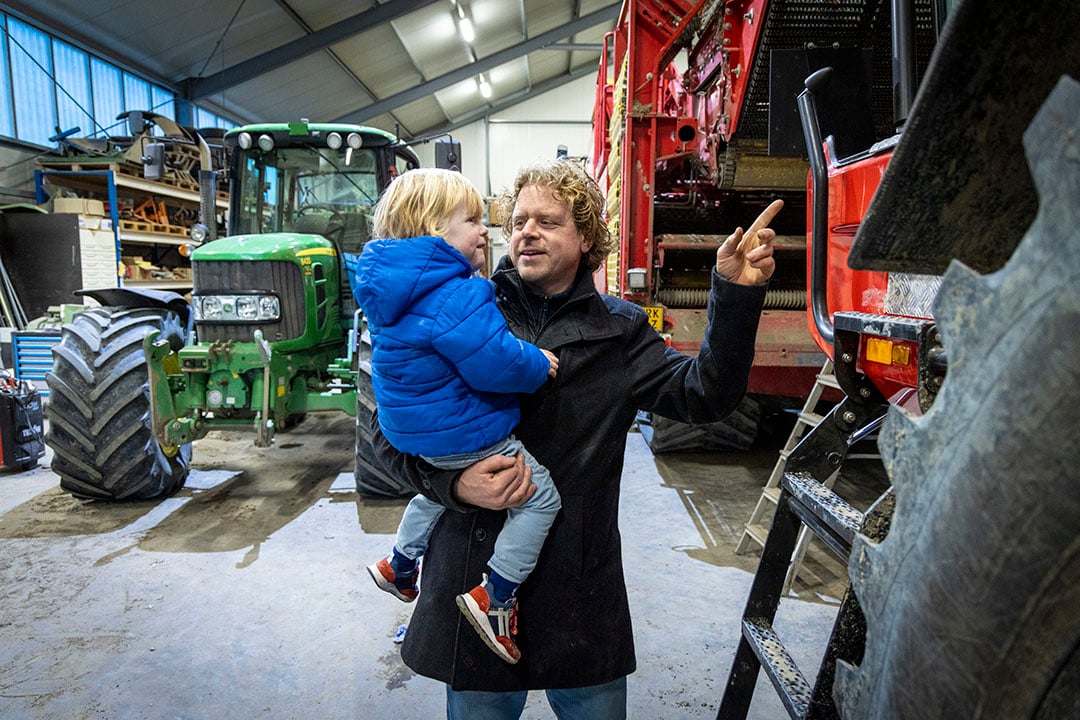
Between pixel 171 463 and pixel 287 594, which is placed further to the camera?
pixel 171 463

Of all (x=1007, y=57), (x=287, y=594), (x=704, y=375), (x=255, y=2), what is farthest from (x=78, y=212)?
(x=1007, y=57)

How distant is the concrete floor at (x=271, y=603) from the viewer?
2289mm

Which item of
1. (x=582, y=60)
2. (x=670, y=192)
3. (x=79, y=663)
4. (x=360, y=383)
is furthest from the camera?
(x=582, y=60)

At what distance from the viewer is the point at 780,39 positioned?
3.24 m

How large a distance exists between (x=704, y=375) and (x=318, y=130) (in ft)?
13.1

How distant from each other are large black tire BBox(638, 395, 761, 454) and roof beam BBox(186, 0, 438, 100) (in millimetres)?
10179

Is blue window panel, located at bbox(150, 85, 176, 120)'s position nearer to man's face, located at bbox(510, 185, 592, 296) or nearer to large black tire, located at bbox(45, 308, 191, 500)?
large black tire, located at bbox(45, 308, 191, 500)

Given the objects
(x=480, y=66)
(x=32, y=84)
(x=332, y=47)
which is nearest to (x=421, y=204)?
(x=32, y=84)

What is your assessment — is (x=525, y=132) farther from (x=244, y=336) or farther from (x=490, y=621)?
(x=490, y=621)

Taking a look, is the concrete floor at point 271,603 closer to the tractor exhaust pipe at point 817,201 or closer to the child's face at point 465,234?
the tractor exhaust pipe at point 817,201

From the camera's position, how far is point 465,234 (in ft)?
5.09

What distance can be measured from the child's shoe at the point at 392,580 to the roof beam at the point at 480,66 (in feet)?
51.1

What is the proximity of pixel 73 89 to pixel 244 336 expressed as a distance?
7.95 metres

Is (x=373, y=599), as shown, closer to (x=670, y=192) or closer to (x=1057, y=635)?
(x=1057, y=635)
